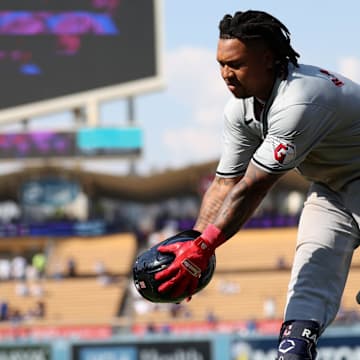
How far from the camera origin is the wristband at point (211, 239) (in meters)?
3.74

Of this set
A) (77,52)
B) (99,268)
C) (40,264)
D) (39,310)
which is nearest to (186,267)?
(39,310)

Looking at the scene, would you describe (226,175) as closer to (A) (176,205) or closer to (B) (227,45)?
(B) (227,45)

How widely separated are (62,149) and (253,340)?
2086cm

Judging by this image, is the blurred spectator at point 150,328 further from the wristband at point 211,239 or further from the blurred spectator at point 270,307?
the wristband at point 211,239

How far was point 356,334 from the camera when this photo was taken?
36.8 feet

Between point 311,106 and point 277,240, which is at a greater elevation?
point 311,106

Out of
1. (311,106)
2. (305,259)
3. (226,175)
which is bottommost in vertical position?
(305,259)

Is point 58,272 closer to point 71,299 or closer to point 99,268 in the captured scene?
point 99,268

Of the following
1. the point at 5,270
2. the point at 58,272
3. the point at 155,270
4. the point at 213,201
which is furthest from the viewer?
the point at 5,270

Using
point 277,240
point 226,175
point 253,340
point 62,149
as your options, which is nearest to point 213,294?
point 277,240

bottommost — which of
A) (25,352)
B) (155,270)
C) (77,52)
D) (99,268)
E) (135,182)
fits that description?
(99,268)

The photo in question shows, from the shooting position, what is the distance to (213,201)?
4207mm

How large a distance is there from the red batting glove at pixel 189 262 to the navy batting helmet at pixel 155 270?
0.11 feet

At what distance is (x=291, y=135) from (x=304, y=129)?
0.05m
